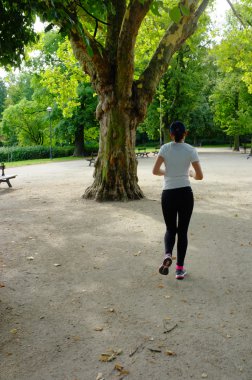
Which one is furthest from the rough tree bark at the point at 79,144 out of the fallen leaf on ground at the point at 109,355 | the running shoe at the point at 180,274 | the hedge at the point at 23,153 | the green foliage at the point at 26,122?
the fallen leaf on ground at the point at 109,355

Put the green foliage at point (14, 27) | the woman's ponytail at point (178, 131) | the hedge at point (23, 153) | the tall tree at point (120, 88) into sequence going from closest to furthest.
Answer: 1. the green foliage at point (14, 27)
2. the woman's ponytail at point (178, 131)
3. the tall tree at point (120, 88)
4. the hedge at point (23, 153)

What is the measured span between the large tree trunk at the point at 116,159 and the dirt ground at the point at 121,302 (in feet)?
7.69

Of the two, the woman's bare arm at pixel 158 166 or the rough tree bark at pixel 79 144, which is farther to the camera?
the rough tree bark at pixel 79 144

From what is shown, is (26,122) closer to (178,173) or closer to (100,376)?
(178,173)

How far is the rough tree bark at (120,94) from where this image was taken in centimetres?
→ 1084

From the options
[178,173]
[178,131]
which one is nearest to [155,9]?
[178,131]

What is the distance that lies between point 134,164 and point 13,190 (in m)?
5.45

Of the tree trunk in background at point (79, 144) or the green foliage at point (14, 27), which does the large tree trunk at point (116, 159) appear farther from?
the tree trunk in background at point (79, 144)

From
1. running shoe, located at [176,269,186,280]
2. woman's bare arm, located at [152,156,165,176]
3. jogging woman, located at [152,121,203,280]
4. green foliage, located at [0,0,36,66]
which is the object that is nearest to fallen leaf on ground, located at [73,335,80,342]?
jogging woman, located at [152,121,203,280]

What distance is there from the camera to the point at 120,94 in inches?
434

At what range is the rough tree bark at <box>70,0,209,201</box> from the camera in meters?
10.8

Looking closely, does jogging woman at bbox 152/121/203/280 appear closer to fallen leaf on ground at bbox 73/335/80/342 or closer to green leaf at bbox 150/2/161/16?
green leaf at bbox 150/2/161/16

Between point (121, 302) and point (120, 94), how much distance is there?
7697 mm

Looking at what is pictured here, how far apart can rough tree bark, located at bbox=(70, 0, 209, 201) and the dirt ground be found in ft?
8.03
